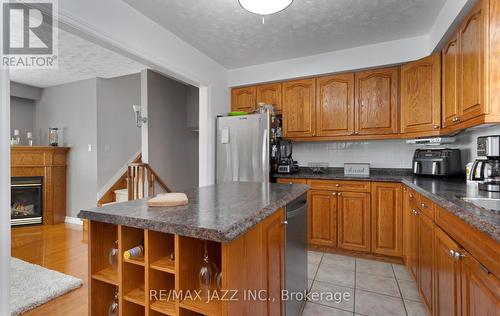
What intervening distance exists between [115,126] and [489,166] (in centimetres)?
483

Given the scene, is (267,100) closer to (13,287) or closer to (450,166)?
(450,166)

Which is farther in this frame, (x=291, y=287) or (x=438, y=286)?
(x=291, y=287)

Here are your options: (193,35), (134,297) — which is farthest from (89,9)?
(134,297)

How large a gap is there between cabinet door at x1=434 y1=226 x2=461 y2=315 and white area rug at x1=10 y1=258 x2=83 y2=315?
106 inches

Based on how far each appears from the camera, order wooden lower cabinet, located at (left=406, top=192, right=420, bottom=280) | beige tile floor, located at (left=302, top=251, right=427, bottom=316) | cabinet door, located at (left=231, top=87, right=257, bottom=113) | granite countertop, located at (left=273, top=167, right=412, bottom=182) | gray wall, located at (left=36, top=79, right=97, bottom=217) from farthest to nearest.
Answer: gray wall, located at (left=36, top=79, right=97, bottom=217) < cabinet door, located at (left=231, top=87, right=257, bottom=113) < granite countertop, located at (left=273, top=167, right=412, bottom=182) < wooden lower cabinet, located at (left=406, top=192, right=420, bottom=280) < beige tile floor, located at (left=302, top=251, right=427, bottom=316)

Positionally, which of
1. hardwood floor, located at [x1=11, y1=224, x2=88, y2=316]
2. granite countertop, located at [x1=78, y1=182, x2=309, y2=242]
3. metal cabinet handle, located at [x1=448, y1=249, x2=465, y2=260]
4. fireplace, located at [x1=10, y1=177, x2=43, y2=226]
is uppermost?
granite countertop, located at [x1=78, y1=182, x2=309, y2=242]

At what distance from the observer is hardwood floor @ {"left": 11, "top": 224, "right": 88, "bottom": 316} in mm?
1908

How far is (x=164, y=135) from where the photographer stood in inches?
153

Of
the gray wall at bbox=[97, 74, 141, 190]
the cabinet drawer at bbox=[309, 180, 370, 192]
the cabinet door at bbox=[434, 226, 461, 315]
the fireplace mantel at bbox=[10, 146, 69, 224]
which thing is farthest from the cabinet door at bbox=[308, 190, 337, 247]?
the fireplace mantel at bbox=[10, 146, 69, 224]

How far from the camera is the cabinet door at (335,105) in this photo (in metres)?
3.05

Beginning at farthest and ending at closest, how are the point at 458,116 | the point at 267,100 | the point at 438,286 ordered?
the point at 267,100
the point at 458,116
the point at 438,286

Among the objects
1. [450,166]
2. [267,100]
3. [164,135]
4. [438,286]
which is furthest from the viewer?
[164,135]

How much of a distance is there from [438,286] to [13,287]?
321 centimetres

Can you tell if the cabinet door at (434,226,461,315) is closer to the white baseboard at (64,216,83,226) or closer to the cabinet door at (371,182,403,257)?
the cabinet door at (371,182,403,257)
